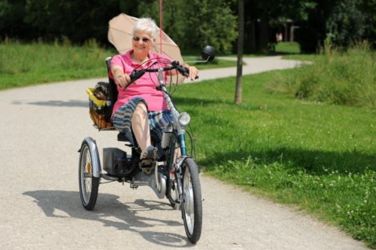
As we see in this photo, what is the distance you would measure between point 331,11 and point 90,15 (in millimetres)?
18190

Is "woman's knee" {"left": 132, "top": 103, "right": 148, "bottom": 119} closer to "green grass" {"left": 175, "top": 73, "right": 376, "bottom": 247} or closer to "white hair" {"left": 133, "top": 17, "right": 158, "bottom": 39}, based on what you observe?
"white hair" {"left": 133, "top": 17, "right": 158, "bottom": 39}

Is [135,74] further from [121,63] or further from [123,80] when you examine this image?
[121,63]

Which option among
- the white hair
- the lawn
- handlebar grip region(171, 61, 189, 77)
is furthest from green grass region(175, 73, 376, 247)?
the lawn

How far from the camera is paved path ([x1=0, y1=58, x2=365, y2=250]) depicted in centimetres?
579

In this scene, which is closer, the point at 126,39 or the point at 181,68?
the point at 181,68

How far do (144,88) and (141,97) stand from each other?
0.48 feet

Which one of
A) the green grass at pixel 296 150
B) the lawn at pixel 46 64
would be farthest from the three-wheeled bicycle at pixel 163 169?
the lawn at pixel 46 64

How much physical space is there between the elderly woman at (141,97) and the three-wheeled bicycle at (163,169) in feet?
0.39

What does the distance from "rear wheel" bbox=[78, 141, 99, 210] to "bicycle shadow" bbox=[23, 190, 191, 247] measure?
0.28 feet

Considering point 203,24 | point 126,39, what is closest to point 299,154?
point 126,39

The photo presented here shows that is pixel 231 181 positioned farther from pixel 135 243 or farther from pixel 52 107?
pixel 52 107

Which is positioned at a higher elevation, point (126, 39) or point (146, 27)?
point (146, 27)

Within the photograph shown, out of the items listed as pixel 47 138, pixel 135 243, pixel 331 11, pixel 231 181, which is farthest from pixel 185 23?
pixel 135 243

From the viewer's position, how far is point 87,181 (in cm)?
717
